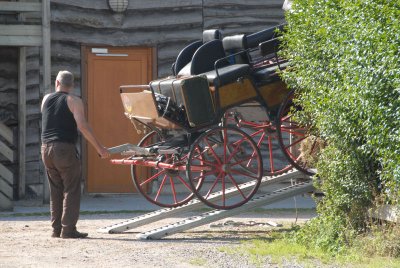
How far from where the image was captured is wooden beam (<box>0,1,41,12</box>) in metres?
15.1

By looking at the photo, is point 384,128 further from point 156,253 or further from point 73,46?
point 73,46

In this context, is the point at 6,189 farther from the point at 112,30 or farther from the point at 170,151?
the point at 170,151

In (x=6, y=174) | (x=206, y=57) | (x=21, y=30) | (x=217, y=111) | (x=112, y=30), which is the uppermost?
(x=112, y=30)

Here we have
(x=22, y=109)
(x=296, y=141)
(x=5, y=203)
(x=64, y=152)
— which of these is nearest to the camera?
(x=64, y=152)

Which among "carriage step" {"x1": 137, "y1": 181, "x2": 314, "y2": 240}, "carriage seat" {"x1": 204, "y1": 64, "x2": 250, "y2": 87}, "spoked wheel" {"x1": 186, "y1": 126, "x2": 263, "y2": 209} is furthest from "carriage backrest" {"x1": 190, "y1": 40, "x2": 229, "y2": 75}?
"carriage step" {"x1": 137, "y1": 181, "x2": 314, "y2": 240}

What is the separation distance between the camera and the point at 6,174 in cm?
1516

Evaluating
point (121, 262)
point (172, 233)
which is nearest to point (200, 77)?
point (172, 233)

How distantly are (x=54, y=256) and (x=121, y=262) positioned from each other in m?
0.77

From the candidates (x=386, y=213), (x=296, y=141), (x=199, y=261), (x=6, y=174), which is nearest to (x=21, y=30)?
(x=6, y=174)

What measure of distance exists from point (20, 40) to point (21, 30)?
0.48ft

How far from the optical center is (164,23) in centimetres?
1689

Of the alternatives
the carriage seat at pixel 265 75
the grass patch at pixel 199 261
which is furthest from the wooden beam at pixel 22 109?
the grass patch at pixel 199 261

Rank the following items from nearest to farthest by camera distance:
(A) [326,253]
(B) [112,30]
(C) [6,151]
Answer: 1. (A) [326,253]
2. (C) [6,151]
3. (B) [112,30]

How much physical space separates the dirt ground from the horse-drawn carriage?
57 cm
